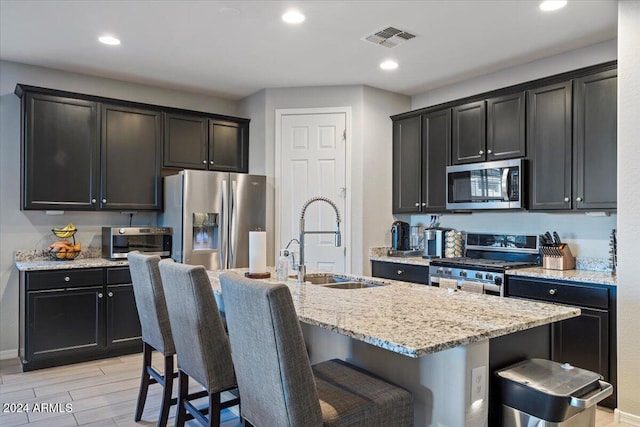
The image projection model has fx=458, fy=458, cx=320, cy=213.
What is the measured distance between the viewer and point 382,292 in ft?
7.67

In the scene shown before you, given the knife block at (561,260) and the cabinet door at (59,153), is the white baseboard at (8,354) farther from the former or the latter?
the knife block at (561,260)

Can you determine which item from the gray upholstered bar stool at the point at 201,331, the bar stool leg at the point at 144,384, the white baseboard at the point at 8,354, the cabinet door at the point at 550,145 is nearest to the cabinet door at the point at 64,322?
the white baseboard at the point at 8,354

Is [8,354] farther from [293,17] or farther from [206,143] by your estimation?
[293,17]

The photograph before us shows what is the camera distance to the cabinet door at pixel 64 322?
3.65 meters

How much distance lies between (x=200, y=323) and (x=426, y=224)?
3493 millimetres

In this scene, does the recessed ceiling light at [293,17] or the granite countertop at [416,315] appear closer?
the granite countertop at [416,315]

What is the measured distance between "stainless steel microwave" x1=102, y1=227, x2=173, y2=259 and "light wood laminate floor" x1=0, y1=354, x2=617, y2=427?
3.16 ft

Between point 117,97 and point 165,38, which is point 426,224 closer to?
point 165,38

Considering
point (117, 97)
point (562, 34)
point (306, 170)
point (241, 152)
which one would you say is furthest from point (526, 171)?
point (117, 97)

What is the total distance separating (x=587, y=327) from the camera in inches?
121

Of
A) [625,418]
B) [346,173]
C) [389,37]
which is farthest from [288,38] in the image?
[625,418]

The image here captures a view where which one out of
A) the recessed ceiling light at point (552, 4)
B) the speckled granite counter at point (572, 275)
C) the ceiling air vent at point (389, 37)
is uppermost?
the ceiling air vent at point (389, 37)

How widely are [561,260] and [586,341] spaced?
2.34 ft

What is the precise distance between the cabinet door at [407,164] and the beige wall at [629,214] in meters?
2.04
